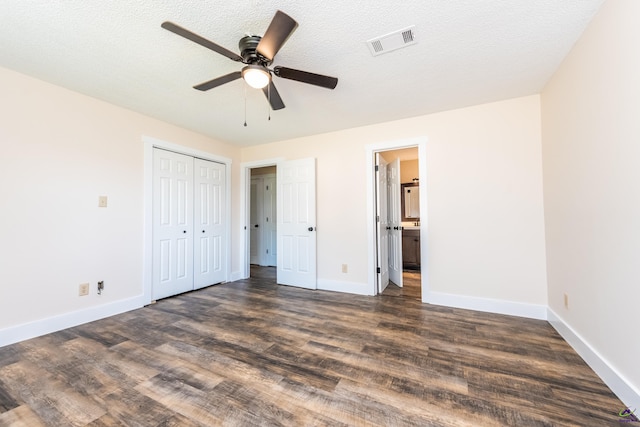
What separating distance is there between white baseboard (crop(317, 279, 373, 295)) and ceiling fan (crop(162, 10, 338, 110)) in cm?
268

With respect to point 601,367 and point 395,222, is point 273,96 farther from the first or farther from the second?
point 601,367

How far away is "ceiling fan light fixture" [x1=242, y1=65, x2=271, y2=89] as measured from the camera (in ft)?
5.86

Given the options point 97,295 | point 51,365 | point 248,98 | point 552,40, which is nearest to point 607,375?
point 552,40

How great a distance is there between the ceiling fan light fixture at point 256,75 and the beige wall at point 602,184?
6.95ft

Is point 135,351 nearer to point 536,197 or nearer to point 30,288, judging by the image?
point 30,288

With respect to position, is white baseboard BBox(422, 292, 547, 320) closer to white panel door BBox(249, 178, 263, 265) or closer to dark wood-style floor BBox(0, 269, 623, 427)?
dark wood-style floor BBox(0, 269, 623, 427)

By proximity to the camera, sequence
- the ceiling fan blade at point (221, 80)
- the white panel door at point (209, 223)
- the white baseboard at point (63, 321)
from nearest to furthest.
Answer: the ceiling fan blade at point (221, 80), the white baseboard at point (63, 321), the white panel door at point (209, 223)

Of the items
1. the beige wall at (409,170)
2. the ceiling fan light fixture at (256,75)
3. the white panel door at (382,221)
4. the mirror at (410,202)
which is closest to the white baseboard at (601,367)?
the white panel door at (382,221)

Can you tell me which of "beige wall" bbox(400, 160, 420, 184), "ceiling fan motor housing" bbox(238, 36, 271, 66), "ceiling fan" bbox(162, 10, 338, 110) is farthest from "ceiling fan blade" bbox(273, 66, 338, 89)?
"beige wall" bbox(400, 160, 420, 184)

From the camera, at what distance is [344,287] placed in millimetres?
3773

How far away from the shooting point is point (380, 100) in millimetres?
2846

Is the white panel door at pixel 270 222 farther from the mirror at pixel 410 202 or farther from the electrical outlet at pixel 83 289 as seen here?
the electrical outlet at pixel 83 289

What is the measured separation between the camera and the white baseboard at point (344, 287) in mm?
3629

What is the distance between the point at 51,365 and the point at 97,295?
3.44 ft
